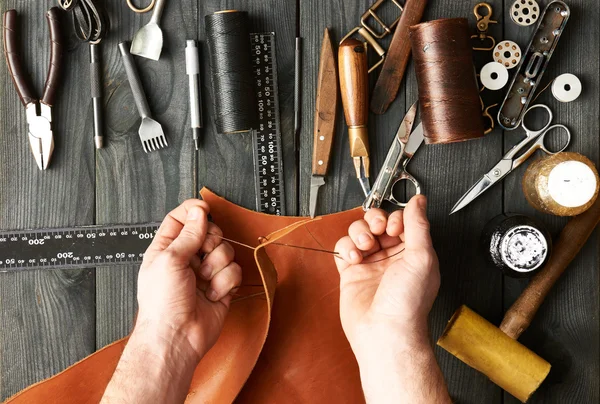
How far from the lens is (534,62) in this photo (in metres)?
1.15

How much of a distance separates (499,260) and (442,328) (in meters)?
0.21

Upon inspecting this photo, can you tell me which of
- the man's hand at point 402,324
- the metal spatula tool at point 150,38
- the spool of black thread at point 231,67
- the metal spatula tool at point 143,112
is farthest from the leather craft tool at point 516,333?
the metal spatula tool at point 150,38

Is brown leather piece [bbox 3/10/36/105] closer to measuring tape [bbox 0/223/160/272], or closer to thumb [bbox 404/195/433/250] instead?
measuring tape [bbox 0/223/160/272]

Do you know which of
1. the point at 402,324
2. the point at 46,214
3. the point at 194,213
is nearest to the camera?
the point at 402,324

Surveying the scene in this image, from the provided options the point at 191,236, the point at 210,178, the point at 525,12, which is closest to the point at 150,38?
the point at 210,178

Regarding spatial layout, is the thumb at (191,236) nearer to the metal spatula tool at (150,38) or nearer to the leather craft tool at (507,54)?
the metal spatula tool at (150,38)

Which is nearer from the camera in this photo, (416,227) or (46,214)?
(416,227)

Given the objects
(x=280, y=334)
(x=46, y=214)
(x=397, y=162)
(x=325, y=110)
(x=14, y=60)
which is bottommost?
(x=280, y=334)

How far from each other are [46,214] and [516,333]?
1004mm

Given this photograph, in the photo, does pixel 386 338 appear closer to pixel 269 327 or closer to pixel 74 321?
pixel 269 327

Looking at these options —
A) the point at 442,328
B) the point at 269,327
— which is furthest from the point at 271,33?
the point at 442,328

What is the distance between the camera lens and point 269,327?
3.78ft

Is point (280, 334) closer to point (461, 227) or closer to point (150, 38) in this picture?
point (461, 227)

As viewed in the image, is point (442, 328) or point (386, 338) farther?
point (442, 328)
